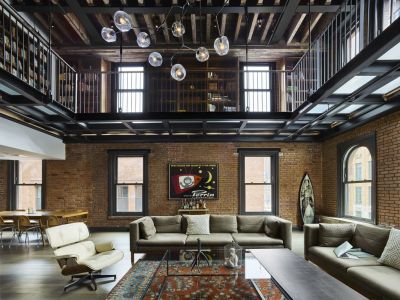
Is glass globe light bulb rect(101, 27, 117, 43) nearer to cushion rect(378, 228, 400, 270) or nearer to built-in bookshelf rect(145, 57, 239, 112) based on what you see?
cushion rect(378, 228, 400, 270)

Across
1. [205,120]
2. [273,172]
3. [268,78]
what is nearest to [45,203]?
[205,120]

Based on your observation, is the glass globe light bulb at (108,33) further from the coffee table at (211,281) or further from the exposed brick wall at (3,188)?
the exposed brick wall at (3,188)

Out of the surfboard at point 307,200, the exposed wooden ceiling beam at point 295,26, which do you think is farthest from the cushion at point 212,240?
the exposed wooden ceiling beam at point 295,26

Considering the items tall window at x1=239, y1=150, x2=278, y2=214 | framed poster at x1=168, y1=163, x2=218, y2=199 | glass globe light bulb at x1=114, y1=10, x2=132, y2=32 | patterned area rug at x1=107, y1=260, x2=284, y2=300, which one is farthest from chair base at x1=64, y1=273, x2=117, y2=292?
tall window at x1=239, y1=150, x2=278, y2=214

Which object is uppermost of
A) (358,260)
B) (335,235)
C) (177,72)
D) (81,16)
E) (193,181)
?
(81,16)

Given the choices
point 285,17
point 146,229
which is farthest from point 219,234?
point 285,17

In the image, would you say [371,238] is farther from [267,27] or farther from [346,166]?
[267,27]

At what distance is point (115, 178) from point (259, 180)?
4441mm

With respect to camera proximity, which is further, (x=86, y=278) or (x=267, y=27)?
(x=267, y=27)

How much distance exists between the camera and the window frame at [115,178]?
10.2m

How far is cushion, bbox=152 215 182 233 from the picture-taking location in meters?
7.04

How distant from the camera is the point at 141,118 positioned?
7.38 metres

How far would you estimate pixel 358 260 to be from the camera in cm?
471

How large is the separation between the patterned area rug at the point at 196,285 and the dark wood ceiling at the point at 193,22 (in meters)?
4.87
